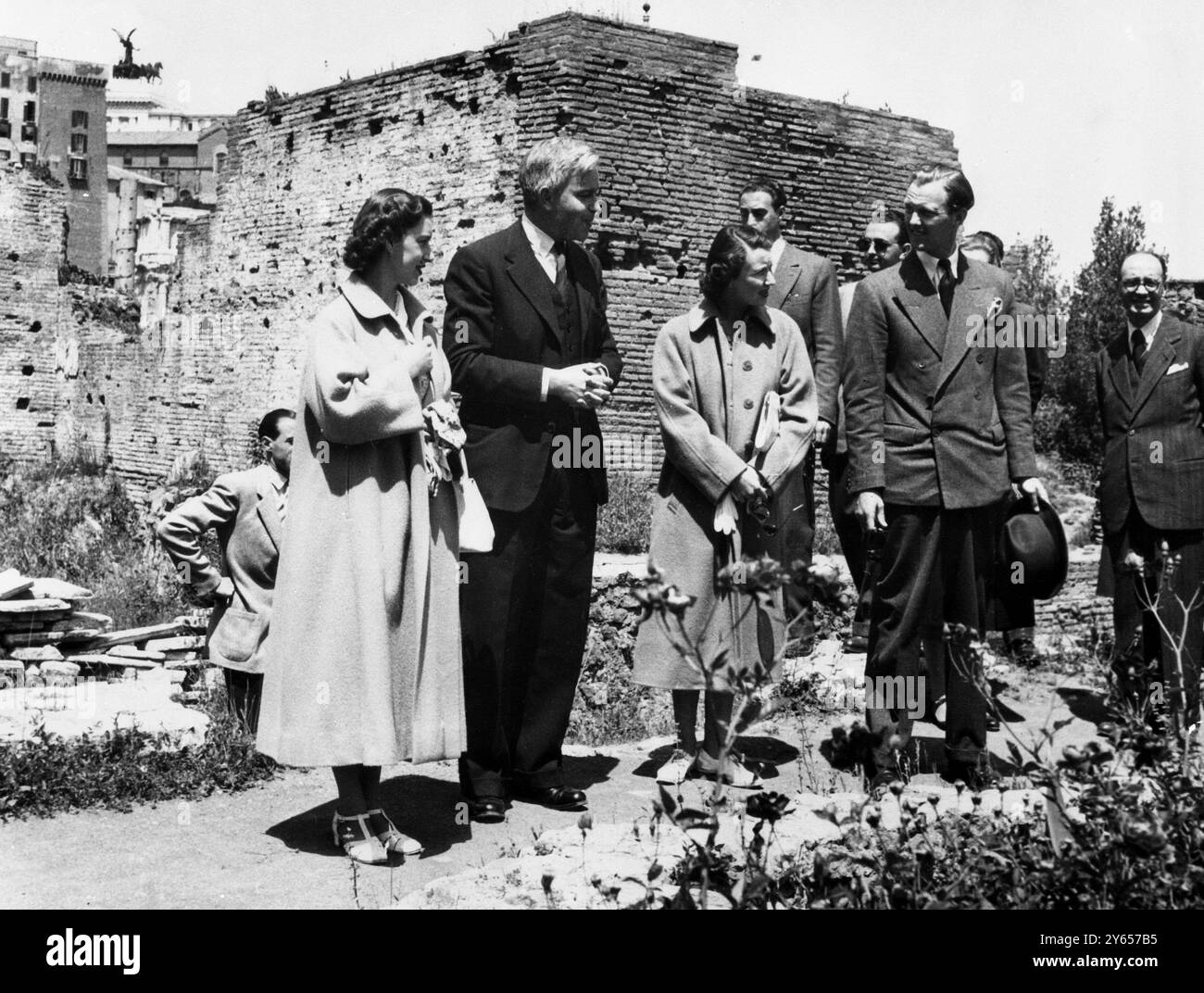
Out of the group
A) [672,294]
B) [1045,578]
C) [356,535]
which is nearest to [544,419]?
[356,535]

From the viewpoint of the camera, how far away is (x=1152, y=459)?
6652 millimetres

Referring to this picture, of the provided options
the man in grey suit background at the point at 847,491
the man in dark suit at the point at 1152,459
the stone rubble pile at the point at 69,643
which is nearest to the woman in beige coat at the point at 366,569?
the man in grey suit background at the point at 847,491

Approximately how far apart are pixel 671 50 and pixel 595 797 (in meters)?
9.94

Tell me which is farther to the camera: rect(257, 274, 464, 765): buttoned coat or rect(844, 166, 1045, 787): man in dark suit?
rect(844, 166, 1045, 787): man in dark suit

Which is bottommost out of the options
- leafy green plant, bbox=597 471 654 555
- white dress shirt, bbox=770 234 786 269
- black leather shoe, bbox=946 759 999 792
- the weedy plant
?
black leather shoe, bbox=946 759 999 792

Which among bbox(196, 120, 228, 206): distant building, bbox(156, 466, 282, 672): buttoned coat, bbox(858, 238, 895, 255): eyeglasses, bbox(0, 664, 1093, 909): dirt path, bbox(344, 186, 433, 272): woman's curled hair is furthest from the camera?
bbox(196, 120, 228, 206): distant building

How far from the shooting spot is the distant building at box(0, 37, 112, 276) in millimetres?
58250

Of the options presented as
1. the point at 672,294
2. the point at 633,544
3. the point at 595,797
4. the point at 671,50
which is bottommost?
the point at 595,797

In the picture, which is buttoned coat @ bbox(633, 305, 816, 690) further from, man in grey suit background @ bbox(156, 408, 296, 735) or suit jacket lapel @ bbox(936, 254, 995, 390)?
man in grey suit background @ bbox(156, 408, 296, 735)

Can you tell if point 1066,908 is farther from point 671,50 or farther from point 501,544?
point 671,50

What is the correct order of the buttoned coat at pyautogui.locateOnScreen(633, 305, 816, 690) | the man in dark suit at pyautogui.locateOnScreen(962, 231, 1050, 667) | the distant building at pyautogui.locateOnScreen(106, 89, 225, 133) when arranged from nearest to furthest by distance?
the buttoned coat at pyautogui.locateOnScreen(633, 305, 816, 690) < the man in dark suit at pyautogui.locateOnScreen(962, 231, 1050, 667) < the distant building at pyautogui.locateOnScreen(106, 89, 225, 133)

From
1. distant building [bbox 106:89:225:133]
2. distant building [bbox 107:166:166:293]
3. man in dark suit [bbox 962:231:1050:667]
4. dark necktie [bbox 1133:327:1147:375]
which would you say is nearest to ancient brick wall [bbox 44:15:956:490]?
man in dark suit [bbox 962:231:1050:667]
